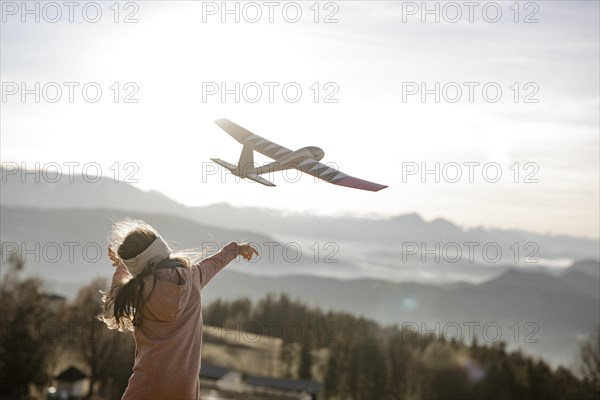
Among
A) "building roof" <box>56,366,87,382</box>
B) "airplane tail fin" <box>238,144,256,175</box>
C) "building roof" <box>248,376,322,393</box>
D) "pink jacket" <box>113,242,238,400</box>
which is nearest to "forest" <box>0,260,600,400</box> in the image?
"building roof" <box>56,366,87,382</box>

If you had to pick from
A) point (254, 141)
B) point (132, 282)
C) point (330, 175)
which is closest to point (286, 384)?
point (254, 141)

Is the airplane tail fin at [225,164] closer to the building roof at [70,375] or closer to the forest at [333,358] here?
the forest at [333,358]

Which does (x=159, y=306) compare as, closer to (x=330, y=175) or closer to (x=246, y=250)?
(x=246, y=250)

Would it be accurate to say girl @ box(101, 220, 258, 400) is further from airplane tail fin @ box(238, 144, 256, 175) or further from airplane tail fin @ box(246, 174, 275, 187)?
airplane tail fin @ box(238, 144, 256, 175)

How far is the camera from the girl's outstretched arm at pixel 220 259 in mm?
6020

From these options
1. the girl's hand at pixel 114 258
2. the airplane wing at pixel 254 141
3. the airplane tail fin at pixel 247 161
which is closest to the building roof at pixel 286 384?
the airplane tail fin at pixel 247 161

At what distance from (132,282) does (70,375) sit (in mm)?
70730

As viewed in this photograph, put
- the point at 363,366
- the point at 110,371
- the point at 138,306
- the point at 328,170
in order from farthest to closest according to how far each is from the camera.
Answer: the point at 363,366, the point at 110,371, the point at 328,170, the point at 138,306

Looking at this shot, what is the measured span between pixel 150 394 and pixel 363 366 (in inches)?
3296

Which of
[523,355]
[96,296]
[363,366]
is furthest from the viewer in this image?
[523,355]

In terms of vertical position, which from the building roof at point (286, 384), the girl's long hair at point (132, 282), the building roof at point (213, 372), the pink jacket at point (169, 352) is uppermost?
the girl's long hair at point (132, 282)

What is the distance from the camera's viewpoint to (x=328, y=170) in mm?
7520

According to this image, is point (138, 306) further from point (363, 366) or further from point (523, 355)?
point (523, 355)

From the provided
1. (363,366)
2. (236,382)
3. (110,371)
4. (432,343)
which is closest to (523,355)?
(432,343)
